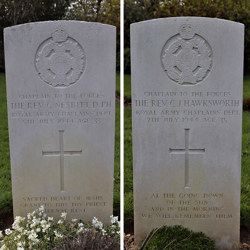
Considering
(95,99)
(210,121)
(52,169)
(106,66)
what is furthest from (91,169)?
(210,121)

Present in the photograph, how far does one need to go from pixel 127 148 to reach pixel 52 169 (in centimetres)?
258

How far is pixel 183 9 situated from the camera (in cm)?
1123

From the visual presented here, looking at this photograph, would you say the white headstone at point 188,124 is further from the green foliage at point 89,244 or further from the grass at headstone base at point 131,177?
the green foliage at point 89,244

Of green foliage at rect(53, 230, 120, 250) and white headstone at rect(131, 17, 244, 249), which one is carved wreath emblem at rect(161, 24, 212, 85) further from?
green foliage at rect(53, 230, 120, 250)

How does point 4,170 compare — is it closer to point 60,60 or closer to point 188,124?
point 60,60

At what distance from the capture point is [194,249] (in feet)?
9.16

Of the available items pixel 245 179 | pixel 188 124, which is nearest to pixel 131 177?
pixel 245 179

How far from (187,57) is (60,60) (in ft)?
3.71

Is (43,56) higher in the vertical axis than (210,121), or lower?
higher

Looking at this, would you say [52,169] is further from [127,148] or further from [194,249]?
[127,148]

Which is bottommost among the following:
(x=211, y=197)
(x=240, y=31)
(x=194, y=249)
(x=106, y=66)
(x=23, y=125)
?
(x=194, y=249)

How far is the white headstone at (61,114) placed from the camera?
307cm

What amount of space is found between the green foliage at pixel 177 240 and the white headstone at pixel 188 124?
0.11m

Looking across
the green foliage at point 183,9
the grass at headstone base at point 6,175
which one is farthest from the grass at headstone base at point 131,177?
the green foliage at point 183,9
